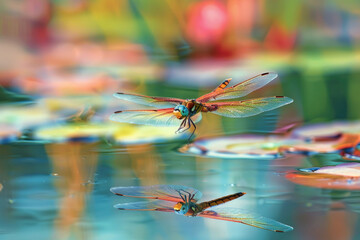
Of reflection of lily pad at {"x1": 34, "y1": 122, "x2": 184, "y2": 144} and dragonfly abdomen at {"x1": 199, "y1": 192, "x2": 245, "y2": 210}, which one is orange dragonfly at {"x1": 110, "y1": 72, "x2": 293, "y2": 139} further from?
dragonfly abdomen at {"x1": 199, "y1": 192, "x2": 245, "y2": 210}

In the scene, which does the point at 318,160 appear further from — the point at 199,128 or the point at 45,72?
the point at 45,72

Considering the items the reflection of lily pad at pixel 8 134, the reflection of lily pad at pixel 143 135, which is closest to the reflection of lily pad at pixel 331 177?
the reflection of lily pad at pixel 143 135

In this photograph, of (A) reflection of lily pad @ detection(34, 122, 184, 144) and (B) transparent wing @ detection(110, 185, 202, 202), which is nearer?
(B) transparent wing @ detection(110, 185, 202, 202)

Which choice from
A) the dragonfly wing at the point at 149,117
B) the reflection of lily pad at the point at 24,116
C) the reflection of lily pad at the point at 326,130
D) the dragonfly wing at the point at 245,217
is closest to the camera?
the dragonfly wing at the point at 245,217

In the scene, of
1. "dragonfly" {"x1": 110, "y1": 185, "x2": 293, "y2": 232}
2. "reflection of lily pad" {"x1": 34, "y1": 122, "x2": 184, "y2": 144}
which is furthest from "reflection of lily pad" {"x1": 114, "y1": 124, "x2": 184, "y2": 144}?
"dragonfly" {"x1": 110, "y1": 185, "x2": 293, "y2": 232}

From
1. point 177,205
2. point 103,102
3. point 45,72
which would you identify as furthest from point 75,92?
point 177,205

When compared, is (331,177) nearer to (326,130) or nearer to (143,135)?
(326,130)

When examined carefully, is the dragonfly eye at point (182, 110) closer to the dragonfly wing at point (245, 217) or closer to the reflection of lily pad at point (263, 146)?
the reflection of lily pad at point (263, 146)
